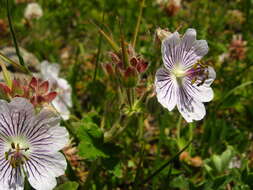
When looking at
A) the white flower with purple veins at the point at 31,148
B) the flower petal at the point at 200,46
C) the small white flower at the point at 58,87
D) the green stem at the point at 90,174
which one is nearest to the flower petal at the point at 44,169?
the white flower with purple veins at the point at 31,148

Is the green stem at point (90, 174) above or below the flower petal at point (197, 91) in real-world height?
below

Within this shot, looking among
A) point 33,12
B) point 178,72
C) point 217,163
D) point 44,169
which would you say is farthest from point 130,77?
point 33,12

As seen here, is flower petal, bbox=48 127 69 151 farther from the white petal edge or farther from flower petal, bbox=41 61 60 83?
flower petal, bbox=41 61 60 83

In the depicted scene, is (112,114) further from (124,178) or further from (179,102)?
(179,102)

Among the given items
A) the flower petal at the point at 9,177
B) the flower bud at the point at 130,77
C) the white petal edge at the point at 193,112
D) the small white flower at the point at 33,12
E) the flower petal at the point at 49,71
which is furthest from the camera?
the small white flower at the point at 33,12

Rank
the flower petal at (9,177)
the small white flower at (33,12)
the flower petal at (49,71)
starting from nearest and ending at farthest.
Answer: the flower petal at (9,177) < the flower petal at (49,71) < the small white flower at (33,12)

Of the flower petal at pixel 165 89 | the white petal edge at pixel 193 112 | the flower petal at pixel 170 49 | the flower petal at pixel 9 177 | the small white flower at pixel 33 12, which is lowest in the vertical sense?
the flower petal at pixel 9 177

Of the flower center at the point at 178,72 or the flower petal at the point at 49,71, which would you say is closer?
the flower center at the point at 178,72

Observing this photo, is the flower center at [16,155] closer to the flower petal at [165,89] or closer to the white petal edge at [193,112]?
the flower petal at [165,89]
